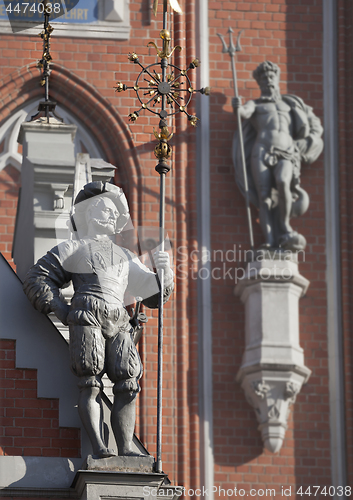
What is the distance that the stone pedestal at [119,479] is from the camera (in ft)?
23.2

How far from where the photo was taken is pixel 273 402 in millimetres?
10875

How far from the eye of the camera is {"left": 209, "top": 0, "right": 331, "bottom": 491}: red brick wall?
1102 cm

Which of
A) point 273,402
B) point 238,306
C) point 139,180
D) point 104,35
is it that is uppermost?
point 104,35

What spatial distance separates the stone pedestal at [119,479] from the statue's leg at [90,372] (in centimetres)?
11

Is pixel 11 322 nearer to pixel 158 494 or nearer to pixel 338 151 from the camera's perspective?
pixel 158 494

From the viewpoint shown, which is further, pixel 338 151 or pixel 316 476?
pixel 338 151

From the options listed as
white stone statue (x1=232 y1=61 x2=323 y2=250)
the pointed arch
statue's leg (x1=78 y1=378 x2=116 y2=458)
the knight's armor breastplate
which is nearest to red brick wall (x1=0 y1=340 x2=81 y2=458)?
statue's leg (x1=78 y1=378 x2=116 y2=458)

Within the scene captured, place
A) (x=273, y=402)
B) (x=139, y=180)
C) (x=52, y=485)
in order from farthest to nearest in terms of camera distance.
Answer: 1. (x=139, y=180)
2. (x=273, y=402)
3. (x=52, y=485)

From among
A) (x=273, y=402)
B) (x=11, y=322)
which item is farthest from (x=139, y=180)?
(x=11, y=322)

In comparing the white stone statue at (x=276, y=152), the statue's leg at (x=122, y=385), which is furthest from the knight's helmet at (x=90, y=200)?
the white stone statue at (x=276, y=152)

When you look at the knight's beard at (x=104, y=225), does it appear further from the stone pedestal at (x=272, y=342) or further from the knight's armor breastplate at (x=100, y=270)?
the stone pedestal at (x=272, y=342)

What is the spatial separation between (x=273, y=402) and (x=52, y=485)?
12.5 ft

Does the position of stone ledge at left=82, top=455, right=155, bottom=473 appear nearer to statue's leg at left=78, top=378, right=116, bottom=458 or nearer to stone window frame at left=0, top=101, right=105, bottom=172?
statue's leg at left=78, top=378, right=116, bottom=458

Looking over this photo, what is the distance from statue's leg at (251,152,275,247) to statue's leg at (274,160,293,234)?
9cm
